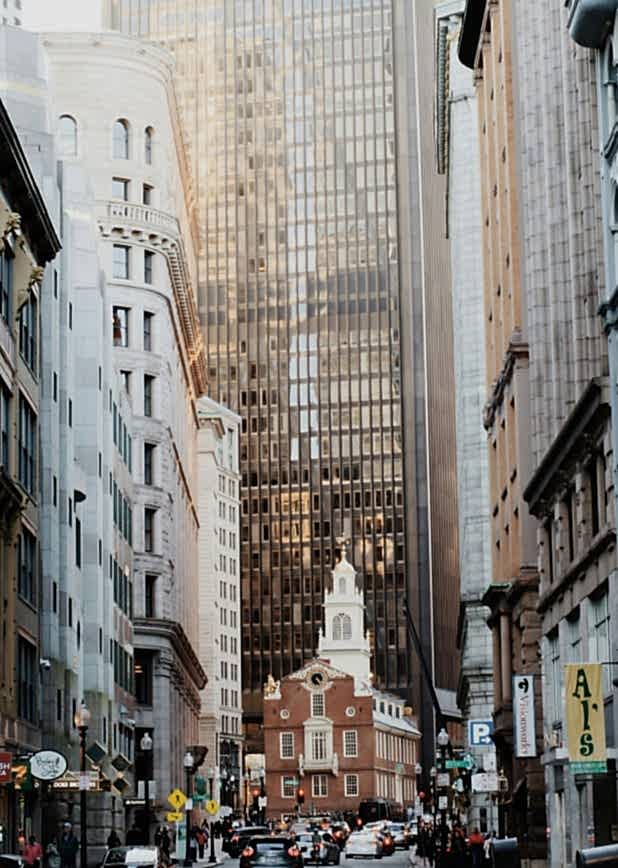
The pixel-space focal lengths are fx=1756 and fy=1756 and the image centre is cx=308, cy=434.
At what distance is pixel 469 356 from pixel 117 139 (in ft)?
76.8

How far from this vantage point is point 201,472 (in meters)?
167

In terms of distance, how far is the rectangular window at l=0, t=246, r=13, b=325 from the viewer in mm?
50066

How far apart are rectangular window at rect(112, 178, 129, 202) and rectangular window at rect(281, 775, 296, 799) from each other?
108176 mm

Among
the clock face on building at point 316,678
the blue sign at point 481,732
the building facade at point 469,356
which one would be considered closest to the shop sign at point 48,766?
the blue sign at point 481,732

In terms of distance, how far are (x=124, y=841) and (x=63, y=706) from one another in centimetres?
2303

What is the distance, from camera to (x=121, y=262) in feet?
Result: 328

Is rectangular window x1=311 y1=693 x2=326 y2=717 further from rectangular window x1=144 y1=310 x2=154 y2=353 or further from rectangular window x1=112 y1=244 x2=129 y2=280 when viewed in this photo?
rectangular window x1=112 y1=244 x2=129 y2=280

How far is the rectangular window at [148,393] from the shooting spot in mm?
100438

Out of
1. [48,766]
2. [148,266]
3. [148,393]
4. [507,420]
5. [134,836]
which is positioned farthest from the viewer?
[148,266]

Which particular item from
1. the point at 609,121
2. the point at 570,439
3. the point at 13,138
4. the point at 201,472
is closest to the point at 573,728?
the point at 570,439

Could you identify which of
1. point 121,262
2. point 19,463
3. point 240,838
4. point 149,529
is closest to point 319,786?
point 149,529

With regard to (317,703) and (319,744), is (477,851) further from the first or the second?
(317,703)

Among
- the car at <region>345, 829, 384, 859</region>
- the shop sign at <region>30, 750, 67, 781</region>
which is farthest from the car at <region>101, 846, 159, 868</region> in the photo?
the car at <region>345, 829, 384, 859</region>

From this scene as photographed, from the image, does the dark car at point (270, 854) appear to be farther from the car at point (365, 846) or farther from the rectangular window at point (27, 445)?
the car at point (365, 846)
